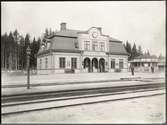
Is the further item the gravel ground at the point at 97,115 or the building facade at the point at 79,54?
the building facade at the point at 79,54

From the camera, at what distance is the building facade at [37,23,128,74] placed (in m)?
2.79

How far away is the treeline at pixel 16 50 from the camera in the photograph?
85.4 inches

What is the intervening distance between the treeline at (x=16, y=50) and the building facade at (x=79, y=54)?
0.50 feet

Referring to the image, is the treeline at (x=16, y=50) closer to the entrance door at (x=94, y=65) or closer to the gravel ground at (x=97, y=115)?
the gravel ground at (x=97, y=115)

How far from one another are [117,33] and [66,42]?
141cm

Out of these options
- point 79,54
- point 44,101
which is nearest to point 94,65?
point 79,54

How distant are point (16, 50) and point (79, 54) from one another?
145cm

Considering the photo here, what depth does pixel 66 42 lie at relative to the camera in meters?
3.73

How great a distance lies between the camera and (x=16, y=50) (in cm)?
248

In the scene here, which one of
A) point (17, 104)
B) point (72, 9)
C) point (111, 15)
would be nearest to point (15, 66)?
point (17, 104)

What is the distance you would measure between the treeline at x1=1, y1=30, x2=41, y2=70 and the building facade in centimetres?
15

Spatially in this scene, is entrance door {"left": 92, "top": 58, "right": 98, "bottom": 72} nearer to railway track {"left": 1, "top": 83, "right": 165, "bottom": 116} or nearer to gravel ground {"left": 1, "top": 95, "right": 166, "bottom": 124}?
railway track {"left": 1, "top": 83, "right": 165, "bottom": 116}

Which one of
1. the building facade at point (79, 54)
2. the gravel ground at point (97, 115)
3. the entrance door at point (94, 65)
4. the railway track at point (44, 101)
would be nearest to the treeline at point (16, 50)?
the building facade at point (79, 54)

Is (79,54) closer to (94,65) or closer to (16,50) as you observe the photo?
Answer: (94,65)
